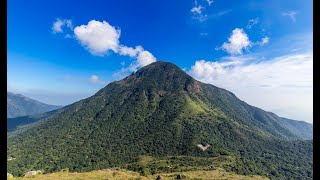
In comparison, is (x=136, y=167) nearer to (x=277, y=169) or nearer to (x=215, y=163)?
(x=215, y=163)

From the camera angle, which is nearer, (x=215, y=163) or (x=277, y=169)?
(x=215, y=163)

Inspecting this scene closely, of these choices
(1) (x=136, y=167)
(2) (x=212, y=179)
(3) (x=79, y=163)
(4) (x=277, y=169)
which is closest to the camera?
(2) (x=212, y=179)

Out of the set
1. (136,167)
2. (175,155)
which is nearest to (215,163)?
(175,155)

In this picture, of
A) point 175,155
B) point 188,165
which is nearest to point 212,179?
point 188,165
